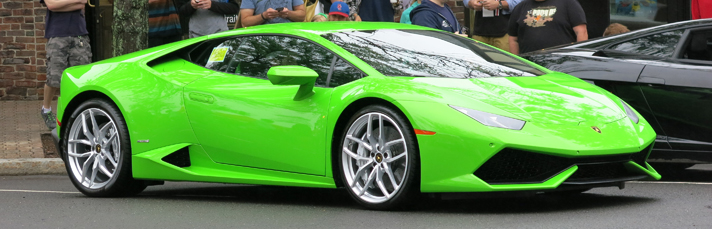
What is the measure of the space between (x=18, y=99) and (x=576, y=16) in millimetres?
8918

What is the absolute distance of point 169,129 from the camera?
688 cm

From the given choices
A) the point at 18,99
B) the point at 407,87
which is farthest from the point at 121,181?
the point at 18,99

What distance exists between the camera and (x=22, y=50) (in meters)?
15.2

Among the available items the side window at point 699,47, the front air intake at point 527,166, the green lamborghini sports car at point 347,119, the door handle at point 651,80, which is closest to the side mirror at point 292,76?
the green lamborghini sports car at point 347,119

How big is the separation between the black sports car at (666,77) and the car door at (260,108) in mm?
2232

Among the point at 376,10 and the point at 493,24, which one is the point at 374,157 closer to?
the point at 493,24

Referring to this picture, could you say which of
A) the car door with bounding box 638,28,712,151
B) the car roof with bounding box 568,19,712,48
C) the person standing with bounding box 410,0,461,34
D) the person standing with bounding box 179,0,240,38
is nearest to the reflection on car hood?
the car door with bounding box 638,28,712,151

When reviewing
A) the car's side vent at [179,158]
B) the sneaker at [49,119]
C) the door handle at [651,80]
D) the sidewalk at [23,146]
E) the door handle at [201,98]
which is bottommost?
the sidewalk at [23,146]

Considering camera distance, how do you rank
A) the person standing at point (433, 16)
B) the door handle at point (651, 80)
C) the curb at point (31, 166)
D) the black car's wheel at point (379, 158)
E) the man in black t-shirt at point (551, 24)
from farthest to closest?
the man in black t-shirt at point (551, 24) < the person standing at point (433, 16) < the curb at point (31, 166) < the door handle at point (651, 80) < the black car's wheel at point (379, 158)

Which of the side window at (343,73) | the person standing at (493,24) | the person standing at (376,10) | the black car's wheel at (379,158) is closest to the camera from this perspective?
the black car's wheel at (379,158)

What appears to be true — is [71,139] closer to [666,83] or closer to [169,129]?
[169,129]

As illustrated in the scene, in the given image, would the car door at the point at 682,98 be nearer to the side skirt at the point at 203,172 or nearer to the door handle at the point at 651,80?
the door handle at the point at 651,80

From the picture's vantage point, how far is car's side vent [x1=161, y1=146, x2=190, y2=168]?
685cm

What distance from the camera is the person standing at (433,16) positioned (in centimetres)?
938
